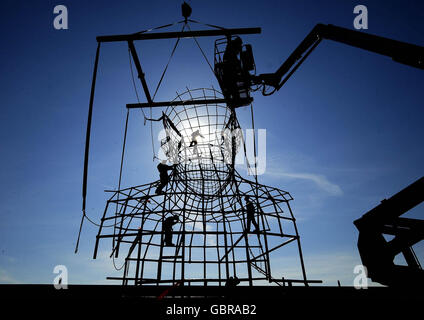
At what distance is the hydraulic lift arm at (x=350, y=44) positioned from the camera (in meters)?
7.43

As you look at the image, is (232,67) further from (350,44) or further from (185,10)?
(350,44)

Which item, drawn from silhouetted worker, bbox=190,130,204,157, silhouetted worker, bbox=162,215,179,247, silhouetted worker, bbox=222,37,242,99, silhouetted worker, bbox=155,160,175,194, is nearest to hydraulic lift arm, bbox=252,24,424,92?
silhouetted worker, bbox=222,37,242,99

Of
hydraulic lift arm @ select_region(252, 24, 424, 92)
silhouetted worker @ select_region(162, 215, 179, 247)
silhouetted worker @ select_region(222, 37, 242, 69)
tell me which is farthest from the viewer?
silhouetted worker @ select_region(222, 37, 242, 69)

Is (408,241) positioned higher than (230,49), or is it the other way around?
(230,49)

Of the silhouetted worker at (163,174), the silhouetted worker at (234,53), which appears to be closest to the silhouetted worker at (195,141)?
the silhouetted worker at (163,174)

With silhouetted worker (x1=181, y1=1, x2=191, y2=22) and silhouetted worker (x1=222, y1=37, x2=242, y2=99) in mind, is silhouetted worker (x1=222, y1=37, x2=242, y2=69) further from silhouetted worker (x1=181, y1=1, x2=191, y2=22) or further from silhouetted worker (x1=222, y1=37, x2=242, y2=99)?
silhouetted worker (x1=181, y1=1, x2=191, y2=22)

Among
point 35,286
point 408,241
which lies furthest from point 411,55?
point 35,286

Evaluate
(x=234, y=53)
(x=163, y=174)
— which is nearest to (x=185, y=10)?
(x=234, y=53)

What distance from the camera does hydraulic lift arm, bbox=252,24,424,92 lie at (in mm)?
7434

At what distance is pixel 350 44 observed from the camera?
887 cm

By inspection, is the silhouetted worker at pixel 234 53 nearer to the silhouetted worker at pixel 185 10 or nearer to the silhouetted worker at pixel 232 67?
the silhouetted worker at pixel 232 67

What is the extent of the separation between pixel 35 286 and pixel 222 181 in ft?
21.0
